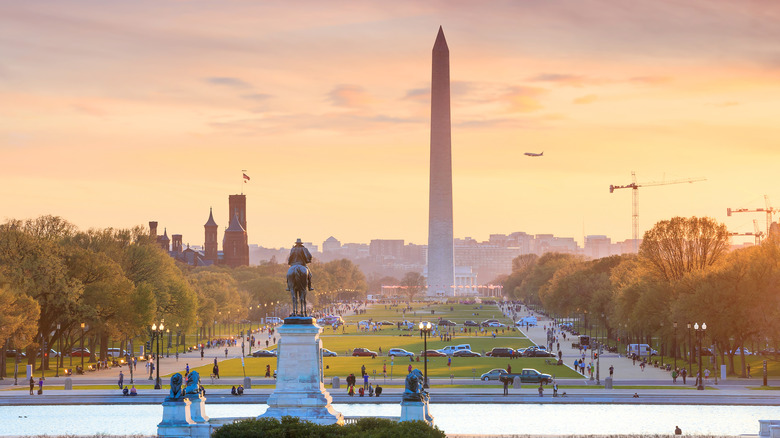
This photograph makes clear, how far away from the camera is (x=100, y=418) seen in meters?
51.2

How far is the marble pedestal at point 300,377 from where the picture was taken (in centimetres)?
3716

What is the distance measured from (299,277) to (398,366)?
4289 cm

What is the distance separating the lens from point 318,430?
32875mm

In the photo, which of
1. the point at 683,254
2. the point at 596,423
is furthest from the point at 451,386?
the point at 683,254

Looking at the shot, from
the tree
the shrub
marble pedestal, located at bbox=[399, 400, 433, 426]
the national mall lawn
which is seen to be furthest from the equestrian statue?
the tree

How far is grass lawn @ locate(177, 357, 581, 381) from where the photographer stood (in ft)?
245

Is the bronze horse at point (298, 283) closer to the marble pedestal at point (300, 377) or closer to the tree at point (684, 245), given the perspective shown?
the marble pedestal at point (300, 377)

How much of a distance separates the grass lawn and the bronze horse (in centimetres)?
3148

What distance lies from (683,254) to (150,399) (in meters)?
54.4

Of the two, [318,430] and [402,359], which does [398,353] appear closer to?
[402,359]

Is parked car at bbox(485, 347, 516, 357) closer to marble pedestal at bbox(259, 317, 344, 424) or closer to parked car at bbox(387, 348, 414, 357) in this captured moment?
parked car at bbox(387, 348, 414, 357)

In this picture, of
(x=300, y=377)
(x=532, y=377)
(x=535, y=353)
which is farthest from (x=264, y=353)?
(x=300, y=377)

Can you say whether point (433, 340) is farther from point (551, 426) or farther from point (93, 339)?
point (551, 426)

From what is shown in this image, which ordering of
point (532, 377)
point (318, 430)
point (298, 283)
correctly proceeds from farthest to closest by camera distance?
point (532, 377)
point (298, 283)
point (318, 430)
